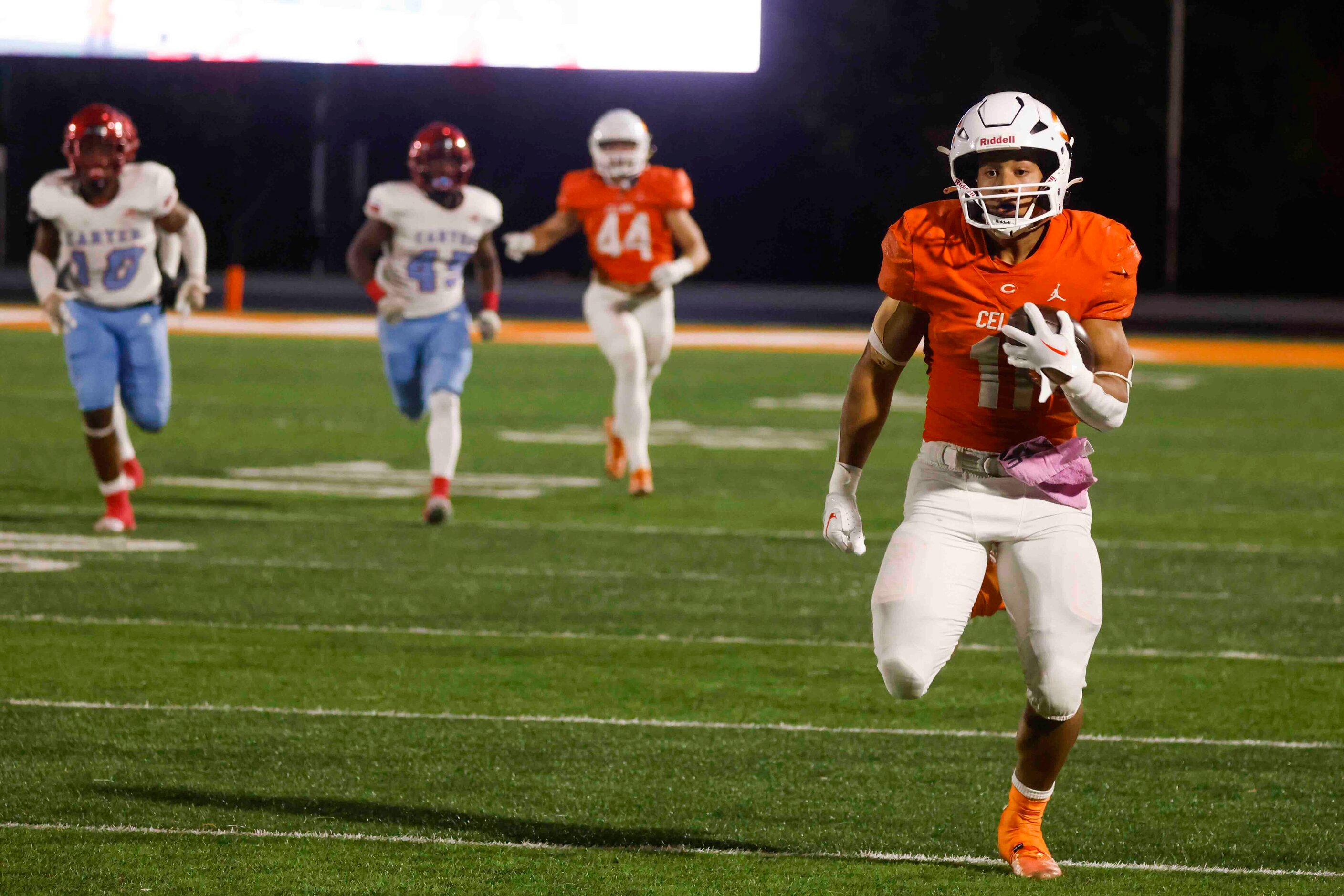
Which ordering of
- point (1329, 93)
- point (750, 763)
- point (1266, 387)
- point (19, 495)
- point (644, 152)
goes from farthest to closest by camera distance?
point (1329, 93), point (1266, 387), point (644, 152), point (19, 495), point (750, 763)

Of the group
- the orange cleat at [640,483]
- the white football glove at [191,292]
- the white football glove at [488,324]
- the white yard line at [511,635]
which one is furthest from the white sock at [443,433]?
the white yard line at [511,635]

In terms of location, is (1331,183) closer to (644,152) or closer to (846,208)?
(846,208)

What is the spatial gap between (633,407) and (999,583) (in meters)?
6.07

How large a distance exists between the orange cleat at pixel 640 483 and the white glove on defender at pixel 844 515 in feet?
18.6

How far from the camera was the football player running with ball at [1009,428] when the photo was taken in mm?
3834

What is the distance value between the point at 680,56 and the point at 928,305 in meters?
13.5

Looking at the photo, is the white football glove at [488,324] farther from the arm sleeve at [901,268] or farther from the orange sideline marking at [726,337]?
the orange sideline marking at [726,337]

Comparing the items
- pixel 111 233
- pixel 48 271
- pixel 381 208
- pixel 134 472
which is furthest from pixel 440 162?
pixel 134 472

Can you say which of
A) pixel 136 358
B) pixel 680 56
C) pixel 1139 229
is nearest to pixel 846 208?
pixel 1139 229

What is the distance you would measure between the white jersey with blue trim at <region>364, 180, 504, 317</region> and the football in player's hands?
532 centimetres

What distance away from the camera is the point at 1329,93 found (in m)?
30.3

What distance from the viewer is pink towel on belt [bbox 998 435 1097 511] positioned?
3.90 m

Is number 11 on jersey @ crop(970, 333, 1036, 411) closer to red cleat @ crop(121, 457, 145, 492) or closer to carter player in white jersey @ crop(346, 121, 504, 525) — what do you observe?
carter player in white jersey @ crop(346, 121, 504, 525)

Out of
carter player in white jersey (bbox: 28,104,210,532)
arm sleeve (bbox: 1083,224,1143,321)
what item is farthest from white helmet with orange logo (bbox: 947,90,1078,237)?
carter player in white jersey (bbox: 28,104,210,532)
